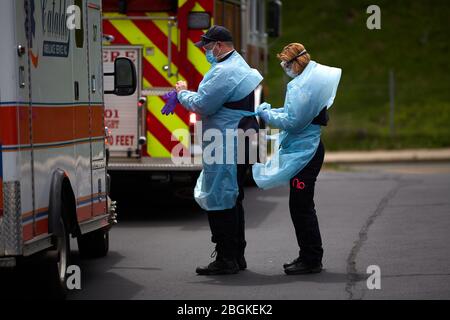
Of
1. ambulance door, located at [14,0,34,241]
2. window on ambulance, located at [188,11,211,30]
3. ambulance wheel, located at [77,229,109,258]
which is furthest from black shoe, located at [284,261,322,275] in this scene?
window on ambulance, located at [188,11,211,30]

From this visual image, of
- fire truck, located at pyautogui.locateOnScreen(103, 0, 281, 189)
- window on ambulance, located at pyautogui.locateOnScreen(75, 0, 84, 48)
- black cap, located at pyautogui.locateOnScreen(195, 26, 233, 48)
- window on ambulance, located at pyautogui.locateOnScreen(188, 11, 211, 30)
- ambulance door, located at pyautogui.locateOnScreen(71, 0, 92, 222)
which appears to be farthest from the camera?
fire truck, located at pyautogui.locateOnScreen(103, 0, 281, 189)

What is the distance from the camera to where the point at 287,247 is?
10.8m

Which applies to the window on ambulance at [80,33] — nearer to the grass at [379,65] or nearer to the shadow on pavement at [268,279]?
the shadow on pavement at [268,279]

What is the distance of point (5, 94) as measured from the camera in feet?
23.8

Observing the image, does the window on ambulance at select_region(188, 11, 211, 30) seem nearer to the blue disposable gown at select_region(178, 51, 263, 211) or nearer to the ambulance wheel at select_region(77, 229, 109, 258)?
the ambulance wheel at select_region(77, 229, 109, 258)

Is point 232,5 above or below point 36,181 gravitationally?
above

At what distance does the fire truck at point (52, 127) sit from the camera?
287 inches

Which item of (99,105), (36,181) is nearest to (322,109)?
(99,105)

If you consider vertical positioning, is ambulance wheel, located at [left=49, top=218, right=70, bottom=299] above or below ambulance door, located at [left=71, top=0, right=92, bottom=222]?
below

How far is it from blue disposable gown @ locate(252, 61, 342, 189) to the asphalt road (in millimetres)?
905

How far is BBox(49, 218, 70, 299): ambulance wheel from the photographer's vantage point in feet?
26.9

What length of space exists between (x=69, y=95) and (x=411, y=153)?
13347mm

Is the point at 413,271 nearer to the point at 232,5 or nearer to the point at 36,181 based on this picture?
the point at 36,181
